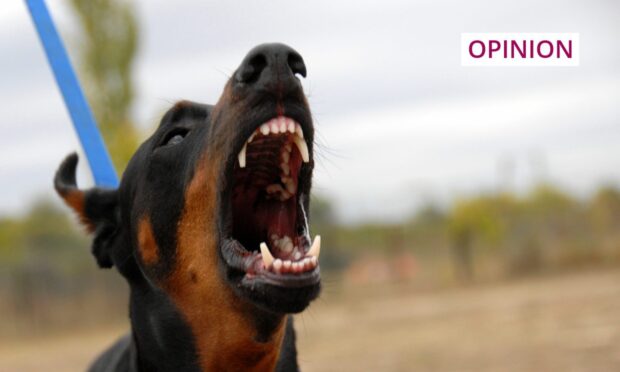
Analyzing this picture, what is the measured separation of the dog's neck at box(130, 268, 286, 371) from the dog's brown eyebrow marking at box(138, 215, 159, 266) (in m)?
0.13

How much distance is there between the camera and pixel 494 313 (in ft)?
47.0

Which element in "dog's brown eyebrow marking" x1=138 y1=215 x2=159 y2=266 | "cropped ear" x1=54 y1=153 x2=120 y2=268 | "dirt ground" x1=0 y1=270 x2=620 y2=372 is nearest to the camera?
"dog's brown eyebrow marking" x1=138 y1=215 x2=159 y2=266

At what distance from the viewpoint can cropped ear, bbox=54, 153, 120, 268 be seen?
3727 millimetres

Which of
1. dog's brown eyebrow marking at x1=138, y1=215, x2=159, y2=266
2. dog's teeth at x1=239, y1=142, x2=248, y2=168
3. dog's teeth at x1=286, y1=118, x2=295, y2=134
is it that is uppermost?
dog's teeth at x1=286, y1=118, x2=295, y2=134

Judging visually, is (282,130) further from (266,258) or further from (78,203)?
(78,203)

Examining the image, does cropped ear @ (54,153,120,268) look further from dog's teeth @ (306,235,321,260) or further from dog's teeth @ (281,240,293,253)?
dog's teeth @ (306,235,321,260)

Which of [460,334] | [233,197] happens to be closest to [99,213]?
[233,197]

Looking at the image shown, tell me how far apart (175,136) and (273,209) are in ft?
1.73

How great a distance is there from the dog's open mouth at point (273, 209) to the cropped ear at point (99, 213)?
29.5 inches

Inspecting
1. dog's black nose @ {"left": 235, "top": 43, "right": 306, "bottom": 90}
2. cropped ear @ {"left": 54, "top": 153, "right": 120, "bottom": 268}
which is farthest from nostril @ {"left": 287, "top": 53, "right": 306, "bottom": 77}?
cropped ear @ {"left": 54, "top": 153, "right": 120, "bottom": 268}

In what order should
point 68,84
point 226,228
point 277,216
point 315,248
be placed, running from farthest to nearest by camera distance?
point 68,84 → point 277,216 → point 226,228 → point 315,248

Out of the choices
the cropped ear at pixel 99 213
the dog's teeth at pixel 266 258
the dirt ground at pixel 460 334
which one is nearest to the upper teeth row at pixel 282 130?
the dog's teeth at pixel 266 258

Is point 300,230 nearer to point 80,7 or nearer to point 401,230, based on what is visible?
point 401,230

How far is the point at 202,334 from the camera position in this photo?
3213 mm
